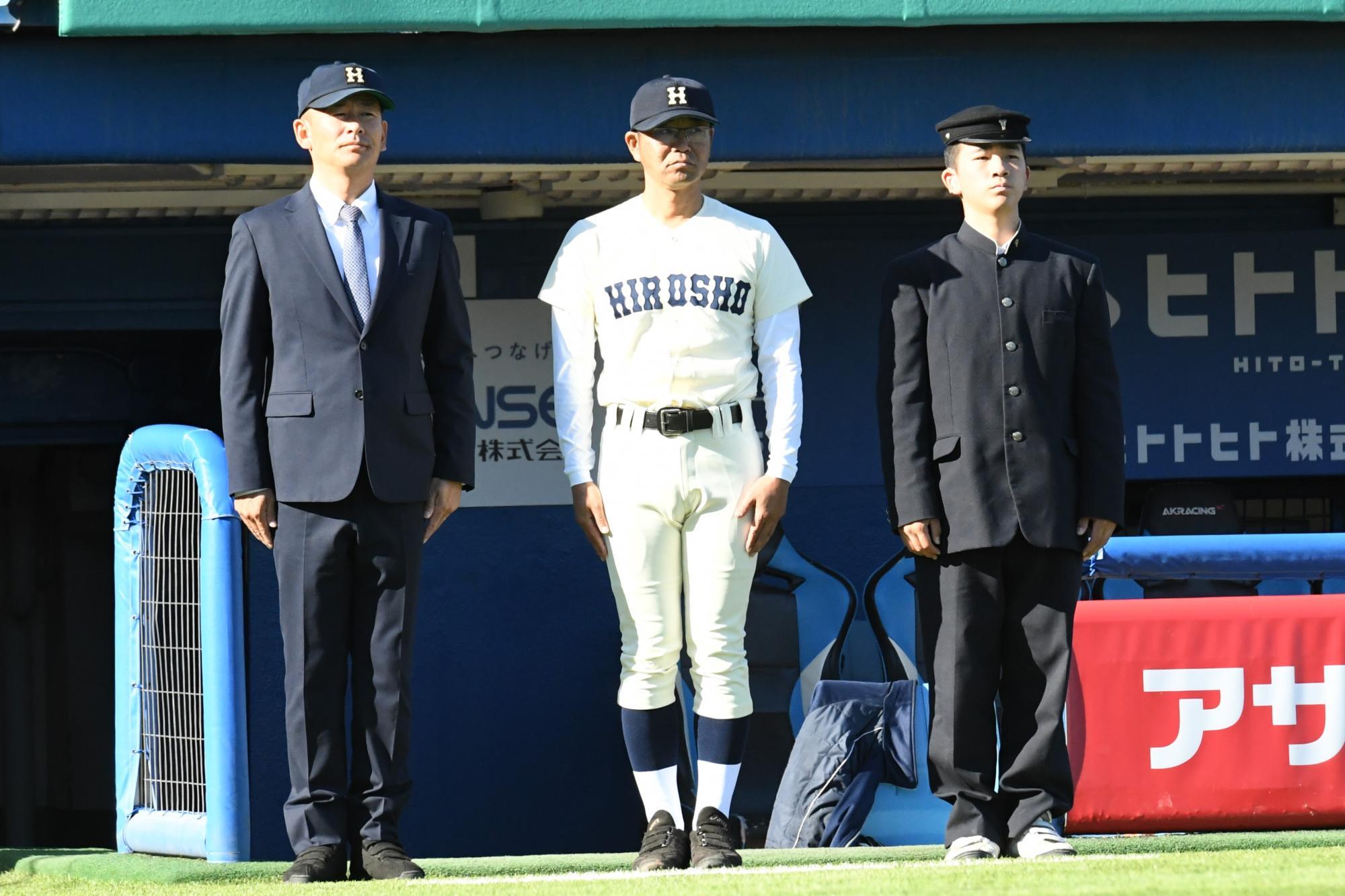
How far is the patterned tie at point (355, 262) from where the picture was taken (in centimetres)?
461

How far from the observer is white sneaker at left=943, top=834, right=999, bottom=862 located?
453cm

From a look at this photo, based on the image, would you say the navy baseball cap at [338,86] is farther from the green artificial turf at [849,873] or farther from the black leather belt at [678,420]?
the green artificial turf at [849,873]

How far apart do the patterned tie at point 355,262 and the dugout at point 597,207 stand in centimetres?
135

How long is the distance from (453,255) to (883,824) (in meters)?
2.48

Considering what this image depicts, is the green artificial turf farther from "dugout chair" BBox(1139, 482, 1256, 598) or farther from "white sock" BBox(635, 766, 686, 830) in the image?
"dugout chair" BBox(1139, 482, 1256, 598)

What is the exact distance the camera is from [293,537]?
4.57m

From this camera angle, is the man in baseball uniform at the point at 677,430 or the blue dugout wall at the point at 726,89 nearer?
the man in baseball uniform at the point at 677,430

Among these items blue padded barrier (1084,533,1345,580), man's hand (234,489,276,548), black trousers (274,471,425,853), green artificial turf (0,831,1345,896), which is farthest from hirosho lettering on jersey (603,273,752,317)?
blue padded barrier (1084,533,1345,580)

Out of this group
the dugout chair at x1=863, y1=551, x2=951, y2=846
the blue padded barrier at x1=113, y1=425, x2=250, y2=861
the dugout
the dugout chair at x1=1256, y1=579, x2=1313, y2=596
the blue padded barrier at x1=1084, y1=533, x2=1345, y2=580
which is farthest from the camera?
the dugout chair at x1=863, y1=551, x2=951, y2=846

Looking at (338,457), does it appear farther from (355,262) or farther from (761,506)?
(761,506)

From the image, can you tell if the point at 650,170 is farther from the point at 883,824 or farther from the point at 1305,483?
the point at 1305,483

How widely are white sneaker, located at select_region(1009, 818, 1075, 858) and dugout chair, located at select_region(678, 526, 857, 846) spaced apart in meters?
2.33

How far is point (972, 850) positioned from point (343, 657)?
1543 mm

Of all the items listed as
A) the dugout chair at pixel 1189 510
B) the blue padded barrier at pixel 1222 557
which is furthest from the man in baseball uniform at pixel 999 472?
the dugout chair at pixel 1189 510
